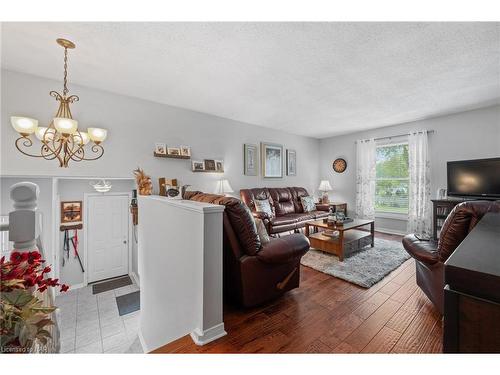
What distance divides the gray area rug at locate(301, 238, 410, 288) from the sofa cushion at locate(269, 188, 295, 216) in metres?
1.40

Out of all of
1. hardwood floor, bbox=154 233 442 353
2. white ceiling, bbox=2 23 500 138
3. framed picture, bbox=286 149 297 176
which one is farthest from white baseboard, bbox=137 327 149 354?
framed picture, bbox=286 149 297 176

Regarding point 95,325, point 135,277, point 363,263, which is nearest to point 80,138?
point 95,325

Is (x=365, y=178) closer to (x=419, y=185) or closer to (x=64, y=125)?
(x=419, y=185)

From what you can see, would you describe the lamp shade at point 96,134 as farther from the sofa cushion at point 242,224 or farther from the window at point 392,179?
the window at point 392,179

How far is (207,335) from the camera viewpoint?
55.9 inches

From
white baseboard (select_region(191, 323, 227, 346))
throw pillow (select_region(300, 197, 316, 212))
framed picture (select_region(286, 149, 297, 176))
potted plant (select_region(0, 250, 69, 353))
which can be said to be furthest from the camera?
framed picture (select_region(286, 149, 297, 176))

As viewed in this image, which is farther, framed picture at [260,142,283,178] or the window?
framed picture at [260,142,283,178]

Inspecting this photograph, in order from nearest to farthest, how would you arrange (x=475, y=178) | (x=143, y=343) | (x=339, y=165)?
(x=143, y=343)
(x=475, y=178)
(x=339, y=165)

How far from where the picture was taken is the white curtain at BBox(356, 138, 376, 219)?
5.14 metres

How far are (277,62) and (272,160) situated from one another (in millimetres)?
3046

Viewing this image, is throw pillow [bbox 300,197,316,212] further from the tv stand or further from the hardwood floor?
the hardwood floor

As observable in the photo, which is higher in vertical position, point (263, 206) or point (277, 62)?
point (277, 62)

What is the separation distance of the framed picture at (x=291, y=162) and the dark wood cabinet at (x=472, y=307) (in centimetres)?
524

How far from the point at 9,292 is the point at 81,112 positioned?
303 centimetres
